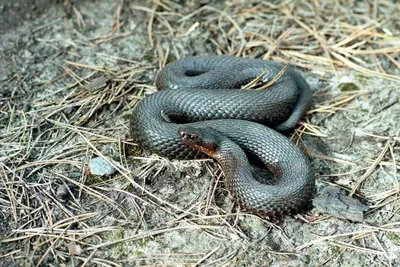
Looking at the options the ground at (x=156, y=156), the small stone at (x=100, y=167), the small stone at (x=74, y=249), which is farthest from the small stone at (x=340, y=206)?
the small stone at (x=74, y=249)

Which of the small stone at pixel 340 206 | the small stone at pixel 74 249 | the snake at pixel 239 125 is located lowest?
the small stone at pixel 74 249

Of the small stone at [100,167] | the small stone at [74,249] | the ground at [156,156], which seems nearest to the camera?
the small stone at [74,249]

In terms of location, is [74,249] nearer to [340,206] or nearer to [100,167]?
[100,167]

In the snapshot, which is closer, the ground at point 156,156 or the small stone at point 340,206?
the ground at point 156,156

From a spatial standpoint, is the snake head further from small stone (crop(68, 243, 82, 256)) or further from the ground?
small stone (crop(68, 243, 82, 256))

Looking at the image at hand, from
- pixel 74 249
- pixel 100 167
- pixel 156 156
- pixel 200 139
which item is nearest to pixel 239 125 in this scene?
pixel 200 139

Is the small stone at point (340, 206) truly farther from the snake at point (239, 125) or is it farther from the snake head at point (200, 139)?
the snake head at point (200, 139)

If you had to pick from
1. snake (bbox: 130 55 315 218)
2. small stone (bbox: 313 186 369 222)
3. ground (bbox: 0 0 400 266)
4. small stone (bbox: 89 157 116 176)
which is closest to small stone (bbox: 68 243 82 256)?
ground (bbox: 0 0 400 266)

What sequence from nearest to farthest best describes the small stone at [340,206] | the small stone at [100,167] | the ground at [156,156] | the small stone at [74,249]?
the small stone at [74,249], the ground at [156,156], the small stone at [340,206], the small stone at [100,167]
